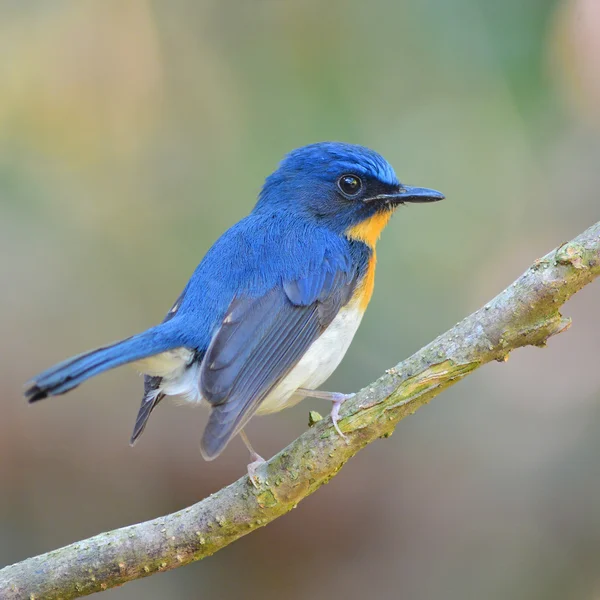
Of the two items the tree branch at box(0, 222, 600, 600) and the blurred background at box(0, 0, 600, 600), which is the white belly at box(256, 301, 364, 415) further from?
the blurred background at box(0, 0, 600, 600)

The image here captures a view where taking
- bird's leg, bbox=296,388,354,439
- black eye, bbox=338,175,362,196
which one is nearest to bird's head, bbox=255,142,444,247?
black eye, bbox=338,175,362,196

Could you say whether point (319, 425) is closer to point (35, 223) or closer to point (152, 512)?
point (152, 512)

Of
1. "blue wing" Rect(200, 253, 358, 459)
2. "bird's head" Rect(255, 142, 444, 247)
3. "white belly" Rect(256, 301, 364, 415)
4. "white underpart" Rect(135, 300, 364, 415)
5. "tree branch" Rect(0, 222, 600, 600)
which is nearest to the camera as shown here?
"tree branch" Rect(0, 222, 600, 600)

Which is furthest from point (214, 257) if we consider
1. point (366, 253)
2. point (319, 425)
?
point (319, 425)

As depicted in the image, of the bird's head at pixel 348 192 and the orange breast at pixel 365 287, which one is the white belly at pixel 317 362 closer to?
the orange breast at pixel 365 287

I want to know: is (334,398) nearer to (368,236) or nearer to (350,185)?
(368,236)

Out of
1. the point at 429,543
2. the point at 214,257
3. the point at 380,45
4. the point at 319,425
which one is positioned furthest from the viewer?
the point at 380,45

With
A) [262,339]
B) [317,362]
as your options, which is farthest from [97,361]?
[317,362]
